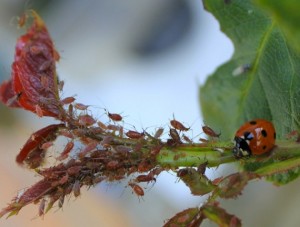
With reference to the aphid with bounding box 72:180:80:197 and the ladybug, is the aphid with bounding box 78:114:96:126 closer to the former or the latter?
the aphid with bounding box 72:180:80:197

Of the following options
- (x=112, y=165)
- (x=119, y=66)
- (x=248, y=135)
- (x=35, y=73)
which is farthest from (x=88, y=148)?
(x=119, y=66)

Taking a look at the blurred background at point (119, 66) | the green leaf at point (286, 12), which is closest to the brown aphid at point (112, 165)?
the green leaf at point (286, 12)

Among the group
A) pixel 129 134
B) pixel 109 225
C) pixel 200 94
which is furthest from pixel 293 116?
pixel 109 225

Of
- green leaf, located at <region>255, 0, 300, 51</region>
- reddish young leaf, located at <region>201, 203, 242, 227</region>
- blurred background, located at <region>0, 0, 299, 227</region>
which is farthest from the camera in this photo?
blurred background, located at <region>0, 0, 299, 227</region>

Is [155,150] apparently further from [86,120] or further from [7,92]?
[7,92]

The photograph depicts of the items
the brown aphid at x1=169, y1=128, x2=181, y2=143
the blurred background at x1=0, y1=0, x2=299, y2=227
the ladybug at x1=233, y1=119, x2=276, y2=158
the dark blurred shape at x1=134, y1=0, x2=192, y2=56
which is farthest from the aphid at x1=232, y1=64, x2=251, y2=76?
the dark blurred shape at x1=134, y1=0, x2=192, y2=56

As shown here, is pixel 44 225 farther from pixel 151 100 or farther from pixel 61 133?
pixel 61 133

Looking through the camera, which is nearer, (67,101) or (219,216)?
(219,216)
